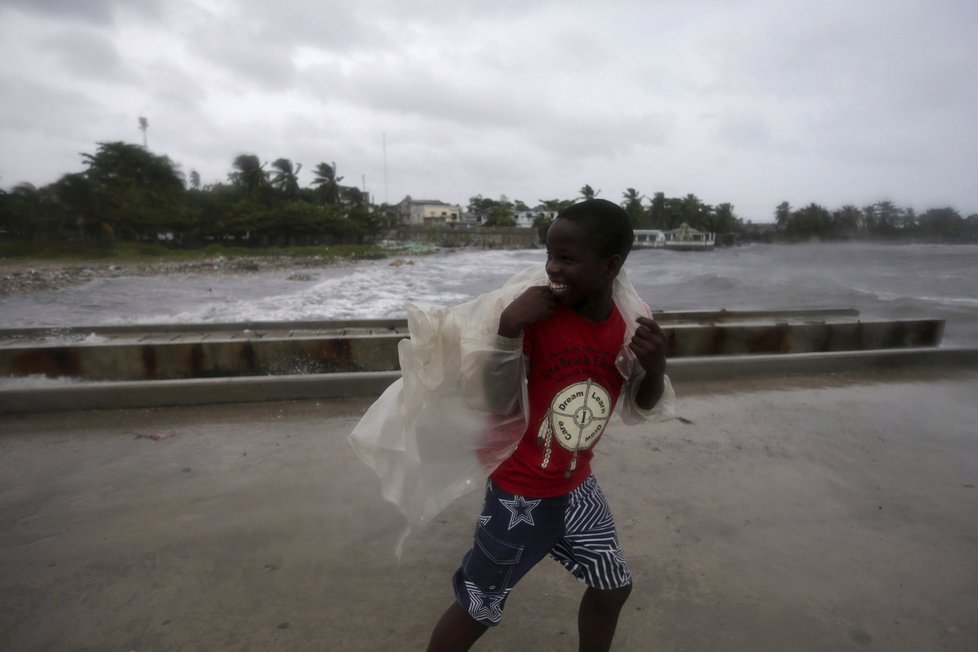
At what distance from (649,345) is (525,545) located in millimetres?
601

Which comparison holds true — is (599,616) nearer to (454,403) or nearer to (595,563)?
(595,563)

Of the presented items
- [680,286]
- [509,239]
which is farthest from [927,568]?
[509,239]

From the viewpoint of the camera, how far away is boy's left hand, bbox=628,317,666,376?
1437 millimetres

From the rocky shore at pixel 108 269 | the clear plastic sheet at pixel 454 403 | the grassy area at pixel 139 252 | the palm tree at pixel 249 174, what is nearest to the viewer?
the clear plastic sheet at pixel 454 403

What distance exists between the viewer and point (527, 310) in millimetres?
1310

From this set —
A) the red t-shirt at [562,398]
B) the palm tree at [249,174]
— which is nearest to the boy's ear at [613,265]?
the red t-shirt at [562,398]

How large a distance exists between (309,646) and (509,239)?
72358 millimetres

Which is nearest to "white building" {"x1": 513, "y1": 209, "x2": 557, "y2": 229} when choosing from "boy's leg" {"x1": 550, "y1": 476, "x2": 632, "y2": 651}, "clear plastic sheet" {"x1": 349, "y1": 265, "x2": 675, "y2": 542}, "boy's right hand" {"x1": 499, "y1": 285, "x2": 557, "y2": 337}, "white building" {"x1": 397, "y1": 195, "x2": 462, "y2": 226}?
"white building" {"x1": 397, "y1": 195, "x2": 462, "y2": 226}

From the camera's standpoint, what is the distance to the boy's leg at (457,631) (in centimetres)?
146

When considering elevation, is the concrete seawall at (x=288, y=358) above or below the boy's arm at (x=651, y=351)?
below

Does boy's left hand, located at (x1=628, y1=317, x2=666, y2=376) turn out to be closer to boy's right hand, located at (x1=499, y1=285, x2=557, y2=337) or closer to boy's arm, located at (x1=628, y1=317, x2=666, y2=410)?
boy's arm, located at (x1=628, y1=317, x2=666, y2=410)

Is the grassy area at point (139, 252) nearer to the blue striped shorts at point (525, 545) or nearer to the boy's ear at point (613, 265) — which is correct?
the blue striped shorts at point (525, 545)

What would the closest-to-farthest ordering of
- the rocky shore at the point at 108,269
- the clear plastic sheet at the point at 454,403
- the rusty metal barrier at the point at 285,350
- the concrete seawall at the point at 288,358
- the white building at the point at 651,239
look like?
the clear plastic sheet at the point at 454,403
the concrete seawall at the point at 288,358
the rusty metal barrier at the point at 285,350
the rocky shore at the point at 108,269
the white building at the point at 651,239

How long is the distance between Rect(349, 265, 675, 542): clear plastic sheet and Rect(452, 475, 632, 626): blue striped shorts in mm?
152
